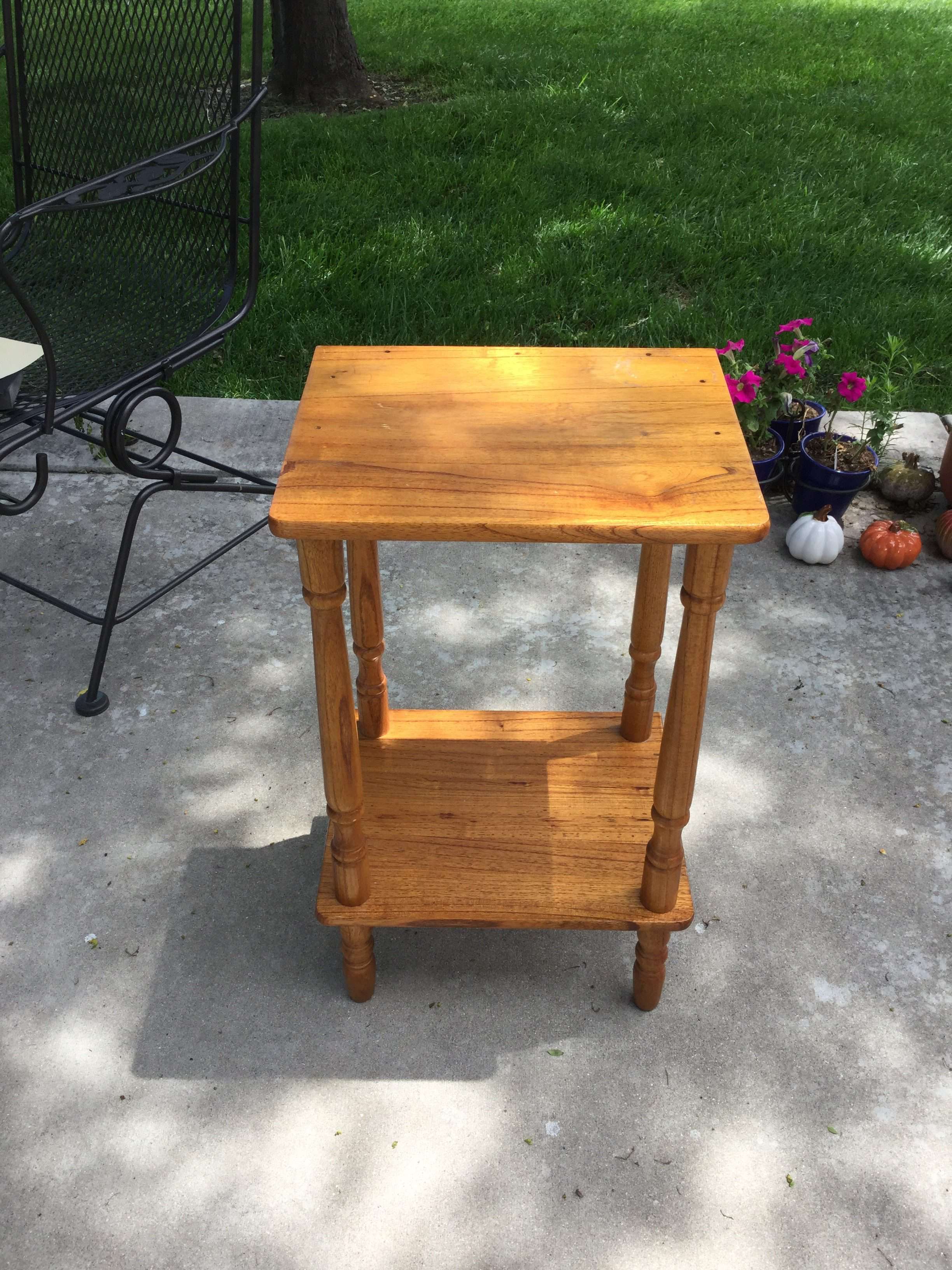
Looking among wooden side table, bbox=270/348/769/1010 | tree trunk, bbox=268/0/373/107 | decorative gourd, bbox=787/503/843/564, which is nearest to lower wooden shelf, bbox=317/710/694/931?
wooden side table, bbox=270/348/769/1010

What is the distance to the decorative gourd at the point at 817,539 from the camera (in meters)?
2.70

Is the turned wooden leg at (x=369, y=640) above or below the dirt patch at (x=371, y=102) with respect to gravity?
above

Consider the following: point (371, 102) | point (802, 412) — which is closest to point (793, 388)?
point (802, 412)

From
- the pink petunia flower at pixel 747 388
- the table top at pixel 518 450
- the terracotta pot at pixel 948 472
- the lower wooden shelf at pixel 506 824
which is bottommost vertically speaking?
the terracotta pot at pixel 948 472

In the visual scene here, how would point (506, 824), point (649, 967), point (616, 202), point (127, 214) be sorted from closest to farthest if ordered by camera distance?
point (649, 967) < point (506, 824) < point (127, 214) < point (616, 202)

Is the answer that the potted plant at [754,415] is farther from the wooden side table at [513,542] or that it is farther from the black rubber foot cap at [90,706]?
the black rubber foot cap at [90,706]

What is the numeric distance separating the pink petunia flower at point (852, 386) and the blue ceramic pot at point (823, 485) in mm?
124

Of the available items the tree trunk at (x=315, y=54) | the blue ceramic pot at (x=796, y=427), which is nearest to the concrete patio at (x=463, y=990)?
the blue ceramic pot at (x=796, y=427)

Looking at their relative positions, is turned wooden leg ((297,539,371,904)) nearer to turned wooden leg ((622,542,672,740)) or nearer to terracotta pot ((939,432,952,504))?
turned wooden leg ((622,542,672,740))

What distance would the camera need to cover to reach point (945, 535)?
2.74m

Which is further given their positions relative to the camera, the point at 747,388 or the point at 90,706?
the point at 747,388

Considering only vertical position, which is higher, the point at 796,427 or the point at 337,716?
the point at 337,716

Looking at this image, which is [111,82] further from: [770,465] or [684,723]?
[684,723]

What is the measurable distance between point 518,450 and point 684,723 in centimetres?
42
